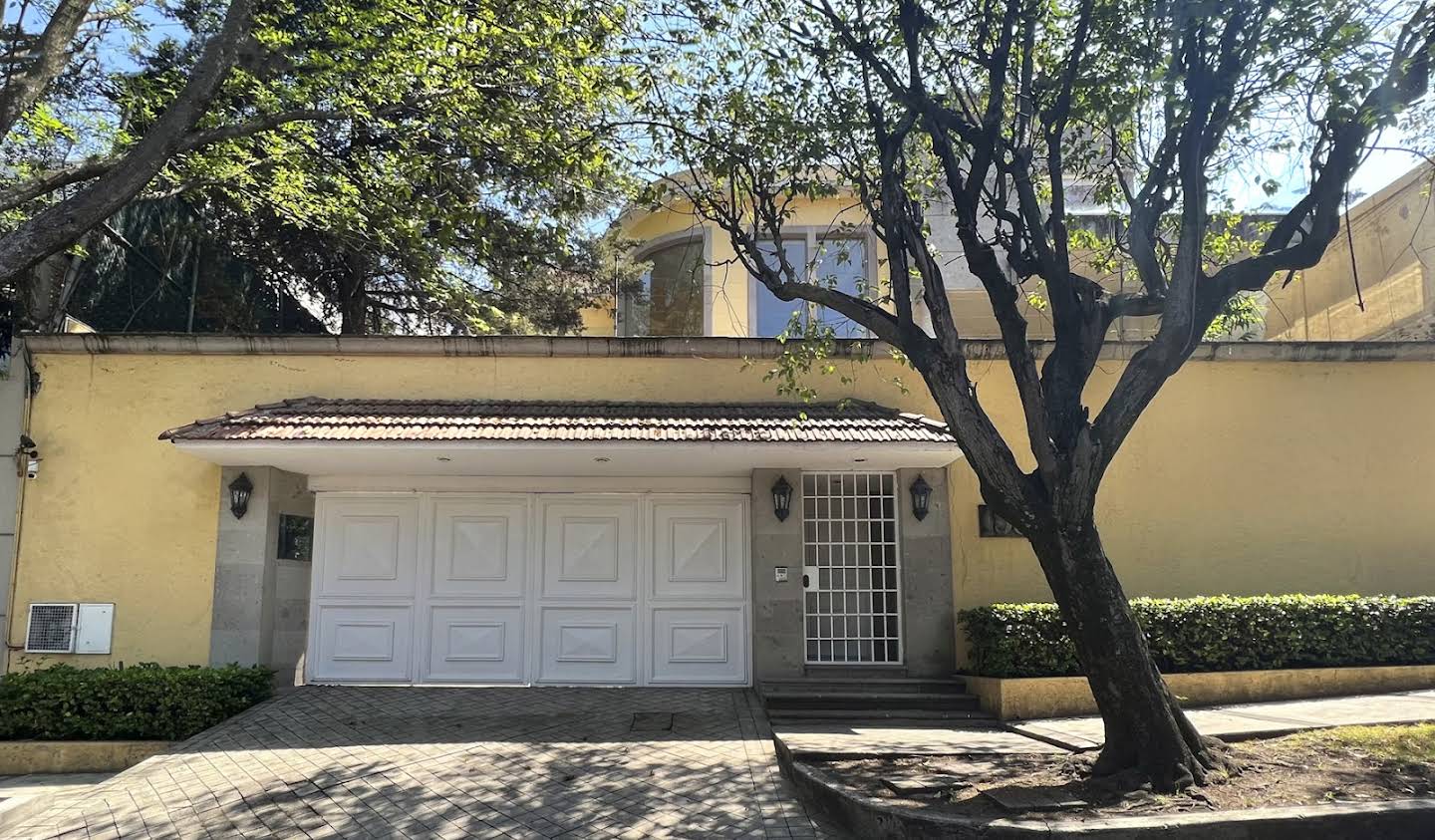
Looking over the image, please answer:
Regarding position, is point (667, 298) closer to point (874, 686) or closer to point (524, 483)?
point (524, 483)

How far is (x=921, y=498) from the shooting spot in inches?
397

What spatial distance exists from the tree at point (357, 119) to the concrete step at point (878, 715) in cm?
532

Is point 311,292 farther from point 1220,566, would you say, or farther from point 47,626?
point 1220,566

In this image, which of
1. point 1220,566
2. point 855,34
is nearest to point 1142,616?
point 1220,566

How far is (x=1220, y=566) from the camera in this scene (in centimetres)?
1045

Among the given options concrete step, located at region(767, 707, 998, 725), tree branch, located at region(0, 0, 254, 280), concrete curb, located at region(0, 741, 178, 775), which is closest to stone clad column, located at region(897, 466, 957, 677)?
concrete step, located at region(767, 707, 998, 725)

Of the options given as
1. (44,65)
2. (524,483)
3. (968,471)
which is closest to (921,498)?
(968,471)

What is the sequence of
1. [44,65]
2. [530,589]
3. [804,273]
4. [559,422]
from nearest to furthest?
[44,65]
[559,422]
[530,589]
[804,273]

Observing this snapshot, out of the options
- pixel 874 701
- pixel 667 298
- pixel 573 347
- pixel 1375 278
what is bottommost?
pixel 874 701

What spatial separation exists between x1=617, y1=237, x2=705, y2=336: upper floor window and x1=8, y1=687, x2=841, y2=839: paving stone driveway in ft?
23.6

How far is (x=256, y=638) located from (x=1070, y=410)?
8.84 metres

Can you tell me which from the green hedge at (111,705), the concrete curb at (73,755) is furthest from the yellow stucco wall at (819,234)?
the concrete curb at (73,755)

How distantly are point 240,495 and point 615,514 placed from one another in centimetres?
426

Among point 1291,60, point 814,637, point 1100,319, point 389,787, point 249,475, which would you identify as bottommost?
point 389,787
